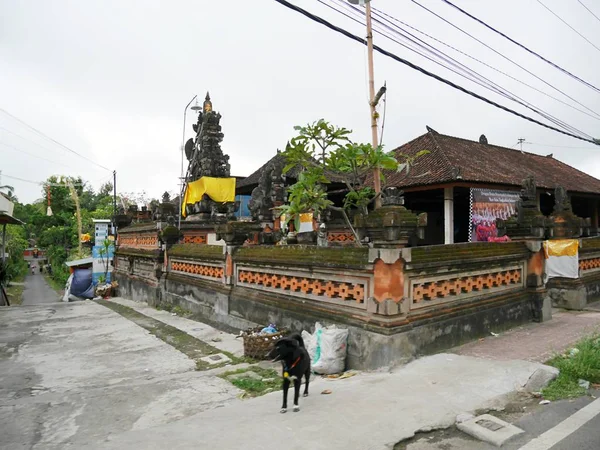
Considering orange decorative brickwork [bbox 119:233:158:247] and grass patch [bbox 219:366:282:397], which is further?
orange decorative brickwork [bbox 119:233:158:247]

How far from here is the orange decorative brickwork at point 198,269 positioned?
32.7 feet

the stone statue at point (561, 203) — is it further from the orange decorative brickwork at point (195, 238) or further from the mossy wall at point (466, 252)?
the orange decorative brickwork at point (195, 238)

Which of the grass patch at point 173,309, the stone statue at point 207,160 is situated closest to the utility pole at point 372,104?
the grass patch at point 173,309

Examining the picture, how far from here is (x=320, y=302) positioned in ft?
22.4

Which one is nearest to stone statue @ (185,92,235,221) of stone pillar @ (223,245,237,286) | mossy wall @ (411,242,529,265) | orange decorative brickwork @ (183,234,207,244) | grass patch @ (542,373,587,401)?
orange decorative brickwork @ (183,234,207,244)

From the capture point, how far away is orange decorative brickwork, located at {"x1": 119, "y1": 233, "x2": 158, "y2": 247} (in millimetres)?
14560

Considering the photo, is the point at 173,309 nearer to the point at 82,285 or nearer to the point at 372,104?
the point at 372,104

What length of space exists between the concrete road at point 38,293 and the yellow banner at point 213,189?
1528cm

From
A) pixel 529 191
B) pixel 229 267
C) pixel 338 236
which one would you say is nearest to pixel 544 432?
pixel 529 191

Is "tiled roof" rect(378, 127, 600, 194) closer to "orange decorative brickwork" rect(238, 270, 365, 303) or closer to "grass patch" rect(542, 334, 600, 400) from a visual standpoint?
"orange decorative brickwork" rect(238, 270, 365, 303)

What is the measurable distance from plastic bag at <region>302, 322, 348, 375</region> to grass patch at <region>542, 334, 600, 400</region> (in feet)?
8.01

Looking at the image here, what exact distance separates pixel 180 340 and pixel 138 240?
28.8ft

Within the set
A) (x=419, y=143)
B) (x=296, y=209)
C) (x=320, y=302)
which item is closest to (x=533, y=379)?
(x=320, y=302)

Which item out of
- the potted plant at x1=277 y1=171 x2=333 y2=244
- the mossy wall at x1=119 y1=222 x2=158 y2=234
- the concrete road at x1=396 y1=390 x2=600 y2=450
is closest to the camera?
the concrete road at x1=396 y1=390 x2=600 y2=450
